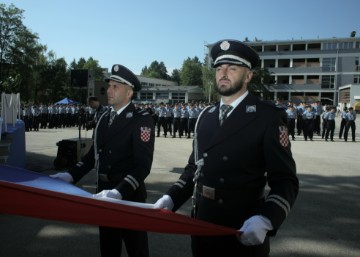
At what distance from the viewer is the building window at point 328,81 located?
72750 millimetres

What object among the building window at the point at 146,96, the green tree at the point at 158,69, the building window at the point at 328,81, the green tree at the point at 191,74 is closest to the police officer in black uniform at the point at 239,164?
the building window at the point at 328,81

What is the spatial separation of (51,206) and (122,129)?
4.52ft

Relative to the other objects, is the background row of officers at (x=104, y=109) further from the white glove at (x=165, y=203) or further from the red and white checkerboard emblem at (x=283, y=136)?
the red and white checkerboard emblem at (x=283, y=136)

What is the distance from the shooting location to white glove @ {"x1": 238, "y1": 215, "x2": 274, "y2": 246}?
75.8 inches

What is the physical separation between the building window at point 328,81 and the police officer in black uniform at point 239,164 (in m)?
77.1

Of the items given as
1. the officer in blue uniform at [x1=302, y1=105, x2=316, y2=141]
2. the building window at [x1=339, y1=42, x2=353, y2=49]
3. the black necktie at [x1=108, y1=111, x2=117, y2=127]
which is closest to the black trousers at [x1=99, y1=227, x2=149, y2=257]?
the black necktie at [x1=108, y1=111, x2=117, y2=127]

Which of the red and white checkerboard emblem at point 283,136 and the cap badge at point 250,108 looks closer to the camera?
the red and white checkerboard emblem at point 283,136

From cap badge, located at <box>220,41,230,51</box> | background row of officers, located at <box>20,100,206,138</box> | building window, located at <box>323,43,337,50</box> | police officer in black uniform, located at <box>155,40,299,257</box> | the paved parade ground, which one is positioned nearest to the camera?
police officer in black uniform, located at <box>155,40,299,257</box>

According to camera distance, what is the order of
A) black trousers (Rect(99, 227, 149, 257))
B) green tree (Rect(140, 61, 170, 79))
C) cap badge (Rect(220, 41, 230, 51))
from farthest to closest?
green tree (Rect(140, 61, 170, 79)) < black trousers (Rect(99, 227, 149, 257)) < cap badge (Rect(220, 41, 230, 51))

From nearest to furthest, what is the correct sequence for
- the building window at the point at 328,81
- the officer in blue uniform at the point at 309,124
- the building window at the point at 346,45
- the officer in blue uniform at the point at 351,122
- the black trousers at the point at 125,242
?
the black trousers at the point at 125,242 → the officer in blue uniform at the point at 351,122 → the officer in blue uniform at the point at 309,124 → the building window at the point at 328,81 → the building window at the point at 346,45

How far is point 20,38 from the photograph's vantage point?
1969 inches

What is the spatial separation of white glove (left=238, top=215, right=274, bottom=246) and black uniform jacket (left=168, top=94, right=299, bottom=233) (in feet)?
0.58

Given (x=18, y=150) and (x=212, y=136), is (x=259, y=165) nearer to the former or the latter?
(x=212, y=136)

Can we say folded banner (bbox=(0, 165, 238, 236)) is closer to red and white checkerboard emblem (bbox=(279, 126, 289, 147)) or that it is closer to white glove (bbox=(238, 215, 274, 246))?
white glove (bbox=(238, 215, 274, 246))
